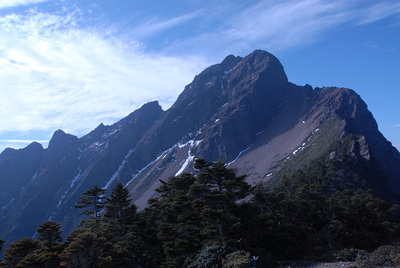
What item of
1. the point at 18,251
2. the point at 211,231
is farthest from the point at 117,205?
the point at 211,231

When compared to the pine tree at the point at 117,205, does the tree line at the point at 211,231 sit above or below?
below

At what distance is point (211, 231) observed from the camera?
3102cm

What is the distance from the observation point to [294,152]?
540 feet

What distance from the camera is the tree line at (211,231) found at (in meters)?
28.8

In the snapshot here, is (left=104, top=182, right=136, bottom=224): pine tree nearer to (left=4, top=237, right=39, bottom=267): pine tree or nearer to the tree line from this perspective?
the tree line

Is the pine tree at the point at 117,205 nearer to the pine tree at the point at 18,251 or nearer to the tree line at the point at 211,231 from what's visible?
the tree line at the point at 211,231

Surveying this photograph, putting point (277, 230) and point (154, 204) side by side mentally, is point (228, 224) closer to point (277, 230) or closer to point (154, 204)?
point (277, 230)

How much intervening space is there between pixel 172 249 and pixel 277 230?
1323cm

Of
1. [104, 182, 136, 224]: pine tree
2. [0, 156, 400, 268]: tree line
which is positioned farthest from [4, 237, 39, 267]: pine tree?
[104, 182, 136, 224]: pine tree

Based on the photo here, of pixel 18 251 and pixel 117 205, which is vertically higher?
pixel 117 205

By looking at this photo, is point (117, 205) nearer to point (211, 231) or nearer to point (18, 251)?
point (18, 251)

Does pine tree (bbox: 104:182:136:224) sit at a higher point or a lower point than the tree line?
higher

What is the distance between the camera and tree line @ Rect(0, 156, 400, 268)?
28.8 m

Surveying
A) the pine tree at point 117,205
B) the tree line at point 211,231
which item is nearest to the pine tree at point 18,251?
the tree line at point 211,231
